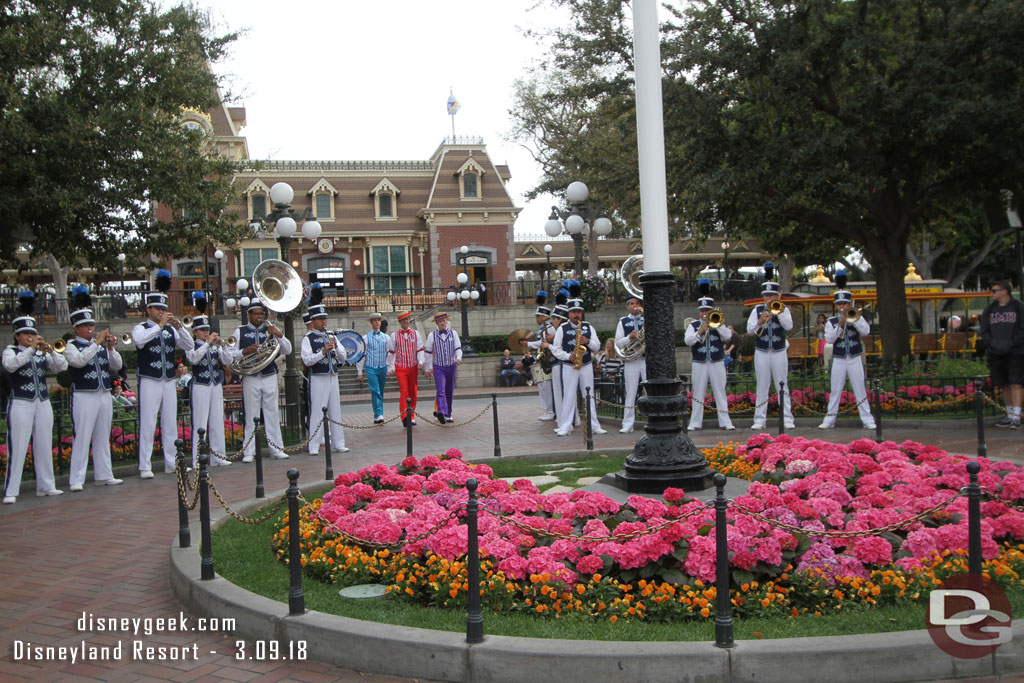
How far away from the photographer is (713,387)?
14312 mm

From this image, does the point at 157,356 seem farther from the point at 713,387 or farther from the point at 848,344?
the point at 848,344

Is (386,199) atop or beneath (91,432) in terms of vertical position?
atop

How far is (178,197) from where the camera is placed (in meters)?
18.1

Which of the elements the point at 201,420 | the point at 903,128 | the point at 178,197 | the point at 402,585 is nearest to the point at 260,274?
the point at 201,420

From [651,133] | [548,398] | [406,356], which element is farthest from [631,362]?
[651,133]

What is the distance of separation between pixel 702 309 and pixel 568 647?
10.4 m

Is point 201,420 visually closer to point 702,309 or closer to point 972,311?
point 702,309

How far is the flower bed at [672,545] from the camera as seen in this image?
17.4 feet

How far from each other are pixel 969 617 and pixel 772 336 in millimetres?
9450

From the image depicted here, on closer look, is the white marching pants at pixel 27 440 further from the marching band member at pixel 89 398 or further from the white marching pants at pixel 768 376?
the white marching pants at pixel 768 376

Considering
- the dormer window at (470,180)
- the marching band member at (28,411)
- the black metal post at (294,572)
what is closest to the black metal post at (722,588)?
the black metal post at (294,572)

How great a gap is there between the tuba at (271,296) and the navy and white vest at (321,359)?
49cm

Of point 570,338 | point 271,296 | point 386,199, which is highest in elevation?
point 386,199

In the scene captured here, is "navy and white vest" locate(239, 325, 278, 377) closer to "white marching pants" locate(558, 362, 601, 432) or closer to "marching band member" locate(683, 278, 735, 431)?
"white marching pants" locate(558, 362, 601, 432)
